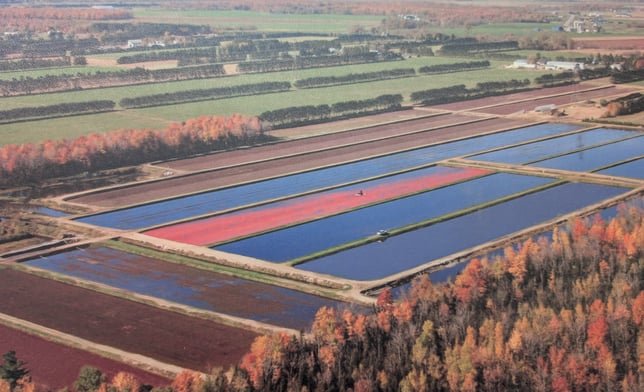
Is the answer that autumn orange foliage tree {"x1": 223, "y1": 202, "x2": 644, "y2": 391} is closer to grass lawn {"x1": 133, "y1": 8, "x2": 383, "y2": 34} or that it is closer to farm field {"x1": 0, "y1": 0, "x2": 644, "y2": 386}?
farm field {"x1": 0, "y1": 0, "x2": 644, "y2": 386}

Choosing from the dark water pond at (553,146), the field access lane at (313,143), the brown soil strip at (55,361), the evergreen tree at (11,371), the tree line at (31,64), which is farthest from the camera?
the tree line at (31,64)

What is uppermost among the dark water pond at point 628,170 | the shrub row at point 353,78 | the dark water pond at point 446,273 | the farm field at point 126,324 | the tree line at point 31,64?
the tree line at point 31,64

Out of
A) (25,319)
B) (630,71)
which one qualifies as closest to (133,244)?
(25,319)

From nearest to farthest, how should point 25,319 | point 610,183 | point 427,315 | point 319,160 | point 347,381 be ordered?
point 347,381, point 427,315, point 25,319, point 610,183, point 319,160

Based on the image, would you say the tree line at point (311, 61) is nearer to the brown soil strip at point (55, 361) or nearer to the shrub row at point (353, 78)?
the shrub row at point (353, 78)

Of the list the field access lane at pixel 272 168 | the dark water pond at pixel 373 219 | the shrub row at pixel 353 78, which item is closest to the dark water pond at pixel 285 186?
the field access lane at pixel 272 168

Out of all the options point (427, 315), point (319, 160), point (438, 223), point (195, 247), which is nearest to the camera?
point (427, 315)

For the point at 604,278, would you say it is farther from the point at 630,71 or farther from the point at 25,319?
the point at 630,71
